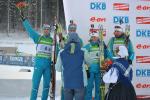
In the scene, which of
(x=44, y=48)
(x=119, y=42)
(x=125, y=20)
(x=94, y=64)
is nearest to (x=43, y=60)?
(x=44, y=48)

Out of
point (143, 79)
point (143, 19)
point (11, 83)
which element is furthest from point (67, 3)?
point (11, 83)

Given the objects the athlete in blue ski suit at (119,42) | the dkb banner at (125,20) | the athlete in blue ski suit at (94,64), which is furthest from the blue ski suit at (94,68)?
the dkb banner at (125,20)

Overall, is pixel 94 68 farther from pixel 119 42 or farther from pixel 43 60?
pixel 43 60

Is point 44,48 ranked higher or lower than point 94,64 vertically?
higher

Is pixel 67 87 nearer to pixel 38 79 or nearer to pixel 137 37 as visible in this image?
pixel 38 79

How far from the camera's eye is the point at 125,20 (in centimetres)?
893

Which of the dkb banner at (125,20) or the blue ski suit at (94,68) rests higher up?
the dkb banner at (125,20)

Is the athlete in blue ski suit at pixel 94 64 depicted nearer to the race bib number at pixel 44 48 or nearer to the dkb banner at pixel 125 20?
the dkb banner at pixel 125 20

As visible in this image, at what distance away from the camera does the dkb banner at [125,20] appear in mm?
8750

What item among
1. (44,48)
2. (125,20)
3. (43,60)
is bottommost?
(43,60)

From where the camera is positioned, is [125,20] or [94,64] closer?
[94,64]

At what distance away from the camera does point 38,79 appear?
852cm

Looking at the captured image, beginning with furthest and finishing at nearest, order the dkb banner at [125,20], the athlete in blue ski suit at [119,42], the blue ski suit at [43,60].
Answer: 1. the dkb banner at [125,20]
2. the blue ski suit at [43,60]
3. the athlete in blue ski suit at [119,42]

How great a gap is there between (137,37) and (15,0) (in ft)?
112
